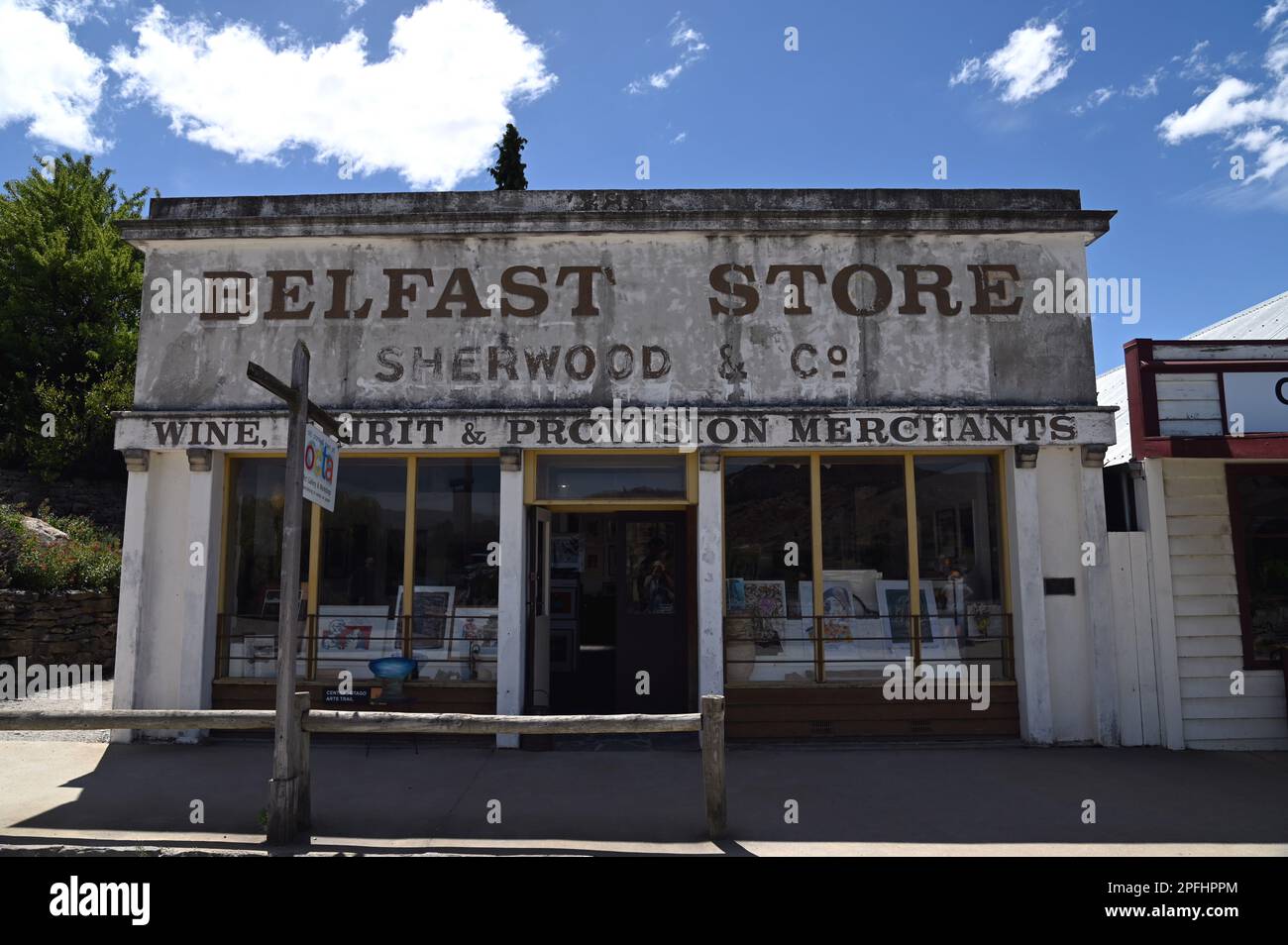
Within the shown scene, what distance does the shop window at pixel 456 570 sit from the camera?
9.06 metres

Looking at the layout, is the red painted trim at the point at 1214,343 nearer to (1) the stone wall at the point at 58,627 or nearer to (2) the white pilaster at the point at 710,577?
(2) the white pilaster at the point at 710,577

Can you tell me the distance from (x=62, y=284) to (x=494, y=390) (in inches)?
758

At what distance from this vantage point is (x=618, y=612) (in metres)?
10.1

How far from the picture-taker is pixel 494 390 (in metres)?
9.01

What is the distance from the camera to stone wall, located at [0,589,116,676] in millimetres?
12109

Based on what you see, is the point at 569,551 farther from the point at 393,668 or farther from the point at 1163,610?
the point at 1163,610

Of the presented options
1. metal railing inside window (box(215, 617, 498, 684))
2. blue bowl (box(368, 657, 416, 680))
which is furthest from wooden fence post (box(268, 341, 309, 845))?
metal railing inside window (box(215, 617, 498, 684))

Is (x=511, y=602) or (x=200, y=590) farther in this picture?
(x=200, y=590)

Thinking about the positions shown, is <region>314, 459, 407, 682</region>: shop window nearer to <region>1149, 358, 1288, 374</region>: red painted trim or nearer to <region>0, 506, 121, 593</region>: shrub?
<region>0, 506, 121, 593</region>: shrub

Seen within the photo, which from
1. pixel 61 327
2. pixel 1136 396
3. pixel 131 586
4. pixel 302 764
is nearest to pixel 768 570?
pixel 1136 396

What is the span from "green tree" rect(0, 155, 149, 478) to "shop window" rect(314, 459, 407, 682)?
1433 cm

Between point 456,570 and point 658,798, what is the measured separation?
358 centimetres

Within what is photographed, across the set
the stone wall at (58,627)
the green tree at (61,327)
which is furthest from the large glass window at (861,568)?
the green tree at (61,327)
